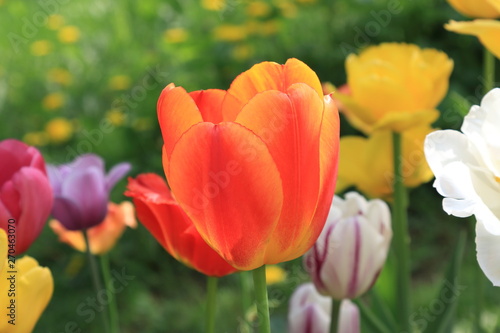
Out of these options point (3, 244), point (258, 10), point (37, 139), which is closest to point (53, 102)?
point (37, 139)

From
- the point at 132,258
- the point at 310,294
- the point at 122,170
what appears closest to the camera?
the point at 310,294

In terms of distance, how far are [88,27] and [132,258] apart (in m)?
1.76

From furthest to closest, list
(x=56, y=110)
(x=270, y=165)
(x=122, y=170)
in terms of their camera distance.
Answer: (x=56, y=110), (x=122, y=170), (x=270, y=165)

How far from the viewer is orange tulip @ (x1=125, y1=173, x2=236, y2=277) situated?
533mm

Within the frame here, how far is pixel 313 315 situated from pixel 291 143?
292mm

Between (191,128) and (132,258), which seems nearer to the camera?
(191,128)

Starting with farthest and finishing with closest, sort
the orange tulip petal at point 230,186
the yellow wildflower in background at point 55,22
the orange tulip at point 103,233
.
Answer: the yellow wildflower in background at point 55,22
the orange tulip at point 103,233
the orange tulip petal at point 230,186

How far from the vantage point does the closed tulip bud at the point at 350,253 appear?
0.63 m

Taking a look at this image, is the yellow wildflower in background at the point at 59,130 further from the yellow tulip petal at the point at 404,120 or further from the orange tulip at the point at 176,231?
the orange tulip at the point at 176,231

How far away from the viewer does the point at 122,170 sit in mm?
829

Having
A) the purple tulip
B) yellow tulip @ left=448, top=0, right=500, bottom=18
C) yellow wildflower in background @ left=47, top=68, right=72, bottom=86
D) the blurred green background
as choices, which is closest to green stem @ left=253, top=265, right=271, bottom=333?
the purple tulip

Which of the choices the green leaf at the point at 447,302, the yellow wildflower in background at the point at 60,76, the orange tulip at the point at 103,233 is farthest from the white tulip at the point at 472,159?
the yellow wildflower in background at the point at 60,76

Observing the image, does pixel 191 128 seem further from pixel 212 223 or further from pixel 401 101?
pixel 401 101

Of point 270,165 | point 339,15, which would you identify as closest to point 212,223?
point 270,165
